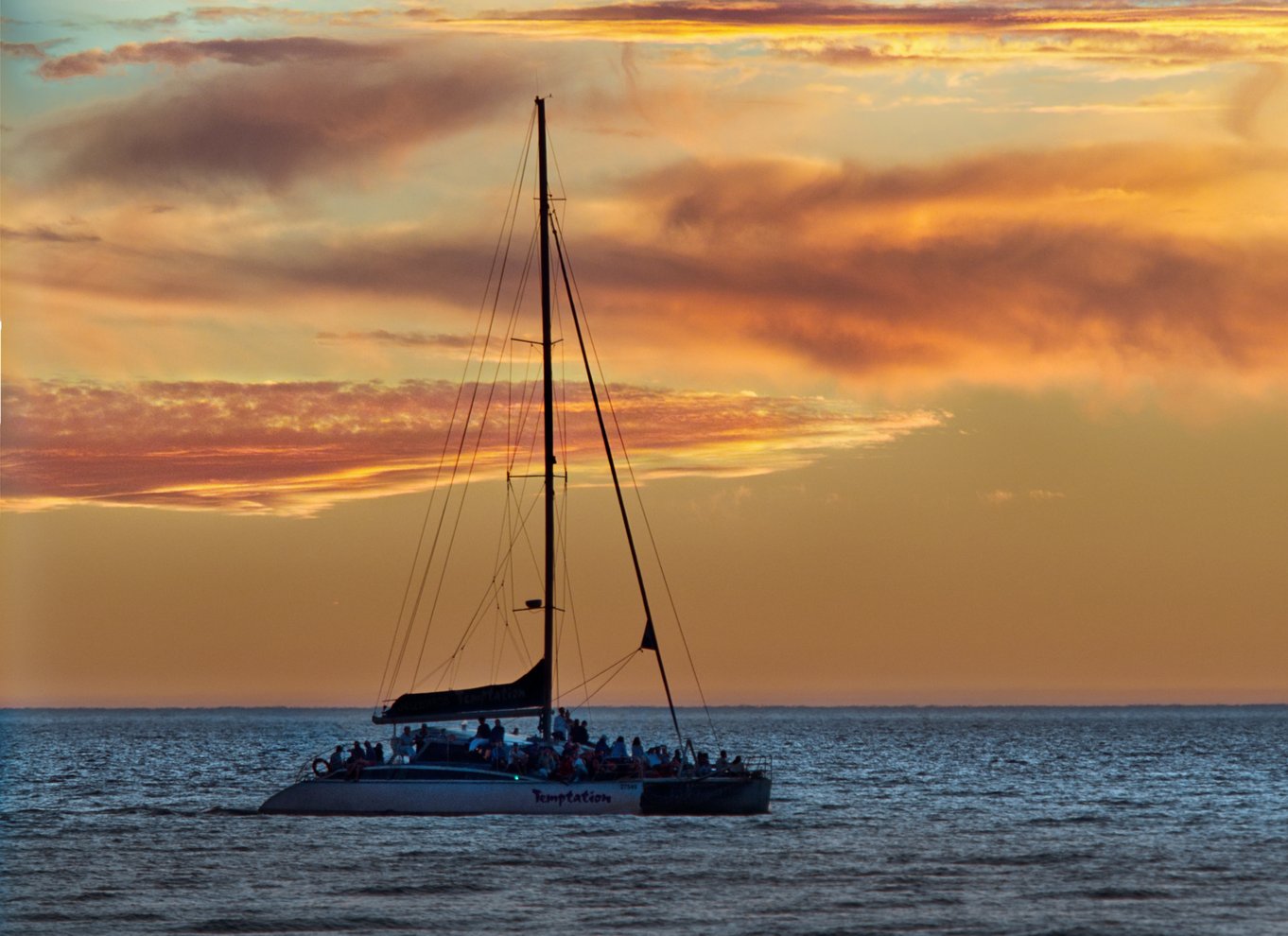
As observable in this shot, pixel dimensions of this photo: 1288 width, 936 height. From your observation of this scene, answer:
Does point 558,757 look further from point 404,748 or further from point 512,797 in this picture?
point 404,748

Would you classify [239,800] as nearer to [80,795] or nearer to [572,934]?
[80,795]

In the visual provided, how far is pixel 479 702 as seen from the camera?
59.7 metres

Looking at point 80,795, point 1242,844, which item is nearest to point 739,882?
point 1242,844

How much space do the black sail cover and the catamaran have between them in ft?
0.10

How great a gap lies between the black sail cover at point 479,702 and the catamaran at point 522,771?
0.10 ft

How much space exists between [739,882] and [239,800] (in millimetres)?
39423

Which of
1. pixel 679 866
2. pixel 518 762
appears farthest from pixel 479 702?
pixel 679 866

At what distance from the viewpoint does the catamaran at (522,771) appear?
189 feet

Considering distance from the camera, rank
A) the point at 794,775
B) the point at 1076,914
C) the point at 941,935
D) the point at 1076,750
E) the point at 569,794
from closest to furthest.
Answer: the point at 941,935
the point at 1076,914
the point at 569,794
the point at 794,775
the point at 1076,750

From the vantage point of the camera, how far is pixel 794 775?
106 meters

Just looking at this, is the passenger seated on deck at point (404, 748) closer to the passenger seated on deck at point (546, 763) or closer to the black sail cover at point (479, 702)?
the black sail cover at point (479, 702)

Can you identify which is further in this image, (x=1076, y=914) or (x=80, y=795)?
(x=80, y=795)

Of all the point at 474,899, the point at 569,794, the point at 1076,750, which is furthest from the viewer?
the point at 1076,750

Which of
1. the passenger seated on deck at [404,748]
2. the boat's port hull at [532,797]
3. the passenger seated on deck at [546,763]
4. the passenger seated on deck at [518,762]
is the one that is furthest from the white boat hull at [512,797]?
the passenger seated on deck at [404,748]
